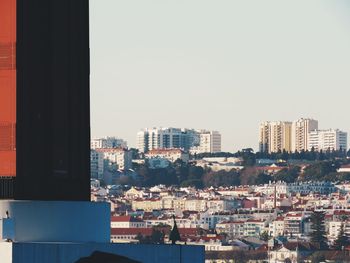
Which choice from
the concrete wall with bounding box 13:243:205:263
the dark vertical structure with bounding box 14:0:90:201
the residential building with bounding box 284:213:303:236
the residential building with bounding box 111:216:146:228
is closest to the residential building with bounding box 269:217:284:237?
the residential building with bounding box 284:213:303:236

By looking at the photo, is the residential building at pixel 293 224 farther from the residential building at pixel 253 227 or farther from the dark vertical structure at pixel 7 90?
the dark vertical structure at pixel 7 90

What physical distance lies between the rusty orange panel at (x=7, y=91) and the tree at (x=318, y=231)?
14017 centimetres

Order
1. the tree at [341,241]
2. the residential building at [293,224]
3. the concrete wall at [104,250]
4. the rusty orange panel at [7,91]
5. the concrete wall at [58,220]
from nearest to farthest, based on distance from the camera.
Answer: the concrete wall at [104,250] → the concrete wall at [58,220] → the rusty orange panel at [7,91] → the tree at [341,241] → the residential building at [293,224]

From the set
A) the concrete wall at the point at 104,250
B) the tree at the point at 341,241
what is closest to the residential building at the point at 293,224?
the tree at the point at 341,241

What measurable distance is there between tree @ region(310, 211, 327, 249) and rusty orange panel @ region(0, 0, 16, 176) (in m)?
140

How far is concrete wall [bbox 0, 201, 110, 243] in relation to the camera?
23.9m

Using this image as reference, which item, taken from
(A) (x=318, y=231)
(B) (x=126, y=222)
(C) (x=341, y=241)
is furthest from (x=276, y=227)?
(C) (x=341, y=241)

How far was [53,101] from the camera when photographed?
84.2 ft

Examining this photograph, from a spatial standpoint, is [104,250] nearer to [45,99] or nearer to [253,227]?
[45,99]

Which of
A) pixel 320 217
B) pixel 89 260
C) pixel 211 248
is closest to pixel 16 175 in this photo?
pixel 89 260

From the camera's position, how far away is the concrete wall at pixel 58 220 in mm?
23875

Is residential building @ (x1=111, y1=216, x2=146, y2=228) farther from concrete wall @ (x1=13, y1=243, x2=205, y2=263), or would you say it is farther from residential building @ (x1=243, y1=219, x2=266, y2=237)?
concrete wall @ (x1=13, y1=243, x2=205, y2=263)

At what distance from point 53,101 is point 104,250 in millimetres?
2716

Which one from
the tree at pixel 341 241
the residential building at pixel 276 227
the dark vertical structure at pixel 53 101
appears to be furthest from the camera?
the residential building at pixel 276 227
